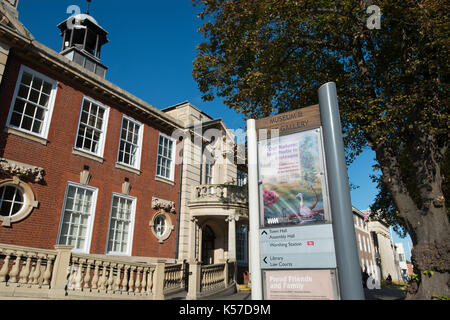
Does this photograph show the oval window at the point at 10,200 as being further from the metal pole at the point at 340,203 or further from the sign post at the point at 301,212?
the metal pole at the point at 340,203

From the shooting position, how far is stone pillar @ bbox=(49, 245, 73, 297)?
763 cm

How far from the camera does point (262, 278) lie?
132 inches

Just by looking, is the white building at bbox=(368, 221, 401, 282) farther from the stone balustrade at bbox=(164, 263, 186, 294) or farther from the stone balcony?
the stone balustrade at bbox=(164, 263, 186, 294)

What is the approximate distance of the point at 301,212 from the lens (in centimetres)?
333

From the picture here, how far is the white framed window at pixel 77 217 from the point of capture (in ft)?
36.8

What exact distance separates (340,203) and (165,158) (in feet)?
47.6

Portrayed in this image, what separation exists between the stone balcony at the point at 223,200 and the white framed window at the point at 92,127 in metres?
5.99

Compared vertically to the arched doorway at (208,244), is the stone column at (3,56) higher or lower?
higher

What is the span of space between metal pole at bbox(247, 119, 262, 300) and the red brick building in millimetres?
9572

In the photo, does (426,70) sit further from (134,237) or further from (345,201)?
(134,237)

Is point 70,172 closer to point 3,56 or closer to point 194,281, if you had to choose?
point 3,56

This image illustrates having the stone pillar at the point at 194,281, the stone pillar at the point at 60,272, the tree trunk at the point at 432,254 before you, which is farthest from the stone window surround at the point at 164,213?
the tree trunk at the point at 432,254

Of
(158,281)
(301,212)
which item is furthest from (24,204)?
(301,212)
